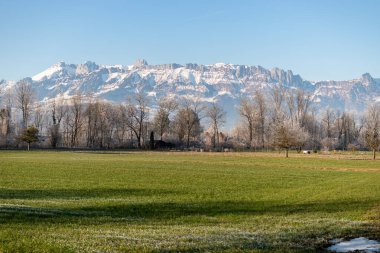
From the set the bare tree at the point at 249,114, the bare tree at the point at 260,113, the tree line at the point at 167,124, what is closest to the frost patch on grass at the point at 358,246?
the tree line at the point at 167,124

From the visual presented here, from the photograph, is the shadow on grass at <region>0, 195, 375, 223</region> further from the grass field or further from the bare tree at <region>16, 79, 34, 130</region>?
the bare tree at <region>16, 79, 34, 130</region>

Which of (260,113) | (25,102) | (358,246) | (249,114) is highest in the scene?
(25,102)

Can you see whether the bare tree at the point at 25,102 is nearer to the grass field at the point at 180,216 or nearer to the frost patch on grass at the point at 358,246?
the grass field at the point at 180,216

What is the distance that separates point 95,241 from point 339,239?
750 cm

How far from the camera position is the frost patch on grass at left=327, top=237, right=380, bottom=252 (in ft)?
40.3

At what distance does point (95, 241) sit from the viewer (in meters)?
12.5

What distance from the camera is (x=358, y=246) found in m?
12.9

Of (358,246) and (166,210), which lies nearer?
(358,246)

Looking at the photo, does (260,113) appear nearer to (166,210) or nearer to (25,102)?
(25,102)

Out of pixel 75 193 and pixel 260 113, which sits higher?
pixel 260 113

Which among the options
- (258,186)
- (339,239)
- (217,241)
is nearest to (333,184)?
(258,186)

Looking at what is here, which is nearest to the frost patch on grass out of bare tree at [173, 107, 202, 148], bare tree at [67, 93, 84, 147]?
bare tree at [67, 93, 84, 147]

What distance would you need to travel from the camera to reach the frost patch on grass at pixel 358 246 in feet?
40.3

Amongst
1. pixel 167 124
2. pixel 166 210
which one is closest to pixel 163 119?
pixel 167 124
